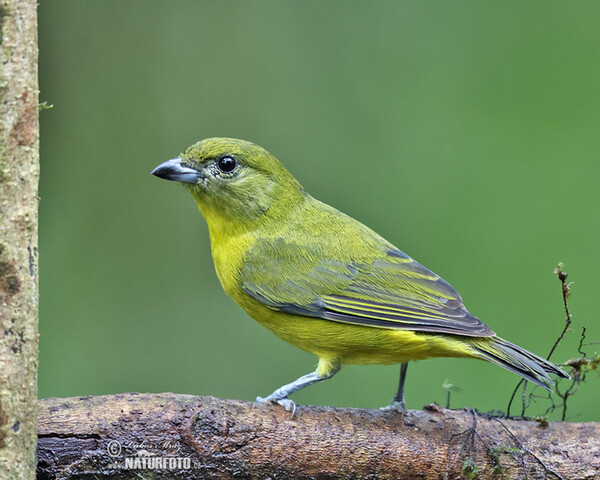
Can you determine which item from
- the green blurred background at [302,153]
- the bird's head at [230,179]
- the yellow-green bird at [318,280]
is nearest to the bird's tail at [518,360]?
the yellow-green bird at [318,280]

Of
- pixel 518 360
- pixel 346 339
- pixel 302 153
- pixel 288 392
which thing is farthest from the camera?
pixel 302 153

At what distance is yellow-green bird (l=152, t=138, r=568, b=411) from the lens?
11.8 ft

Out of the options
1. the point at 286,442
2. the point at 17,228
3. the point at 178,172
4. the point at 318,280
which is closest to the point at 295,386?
the point at 286,442

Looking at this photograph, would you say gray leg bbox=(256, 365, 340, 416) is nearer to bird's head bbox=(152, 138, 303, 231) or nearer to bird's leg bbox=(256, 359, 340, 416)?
bird's leg bbox=(256, 359, 340, 416)

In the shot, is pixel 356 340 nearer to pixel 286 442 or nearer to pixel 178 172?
pixel 286 442

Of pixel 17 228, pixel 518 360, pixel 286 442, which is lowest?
pixel 286 442

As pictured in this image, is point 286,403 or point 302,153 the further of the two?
point 302,153

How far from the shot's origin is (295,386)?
12.0ft

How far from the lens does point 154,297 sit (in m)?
6.69

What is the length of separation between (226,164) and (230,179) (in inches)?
3.4

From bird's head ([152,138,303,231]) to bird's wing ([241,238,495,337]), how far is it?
23 cm

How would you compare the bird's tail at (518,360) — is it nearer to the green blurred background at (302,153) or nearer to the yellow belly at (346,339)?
the yellow belly at (346,339)

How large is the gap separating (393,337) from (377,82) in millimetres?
3905

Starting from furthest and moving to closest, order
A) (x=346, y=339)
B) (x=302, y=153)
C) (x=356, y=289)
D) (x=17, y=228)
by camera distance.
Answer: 1. (x=302, y=153)
2. (x=356, y=289)
3. (x=346, y=339)
4. (x=17, y=228)
